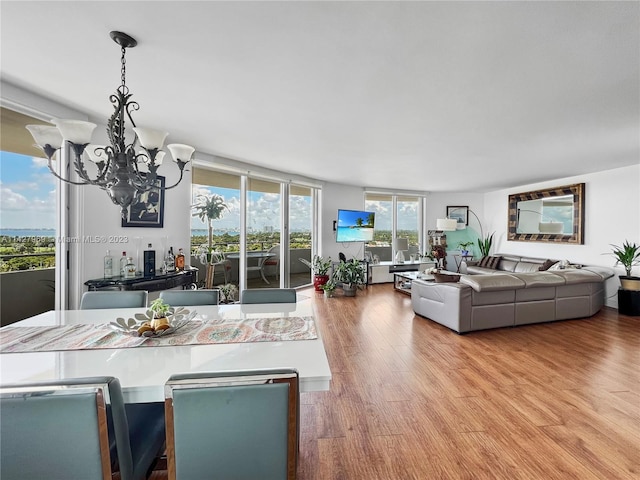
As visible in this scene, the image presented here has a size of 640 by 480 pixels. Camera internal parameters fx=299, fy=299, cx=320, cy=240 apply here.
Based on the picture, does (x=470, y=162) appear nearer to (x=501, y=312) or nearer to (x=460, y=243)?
(x=501, y=312)

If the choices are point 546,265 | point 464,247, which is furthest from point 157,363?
point 464,247

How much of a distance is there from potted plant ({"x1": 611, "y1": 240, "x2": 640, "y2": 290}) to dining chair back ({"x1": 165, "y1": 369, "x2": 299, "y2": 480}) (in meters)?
6.19

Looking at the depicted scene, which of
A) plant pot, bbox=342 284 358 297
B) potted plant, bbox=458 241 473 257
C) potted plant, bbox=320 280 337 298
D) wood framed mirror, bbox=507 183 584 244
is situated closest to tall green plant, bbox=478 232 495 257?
potted plant, bbox=458 241 473 257

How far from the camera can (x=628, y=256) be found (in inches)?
186

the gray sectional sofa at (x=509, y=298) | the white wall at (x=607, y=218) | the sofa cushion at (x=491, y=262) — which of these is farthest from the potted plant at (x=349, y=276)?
the white wall at (x=607, y=218)

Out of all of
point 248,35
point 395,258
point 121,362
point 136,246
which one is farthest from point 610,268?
point 136,246

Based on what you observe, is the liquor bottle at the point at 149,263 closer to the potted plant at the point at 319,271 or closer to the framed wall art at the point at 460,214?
the potted plant at the point at 319,271

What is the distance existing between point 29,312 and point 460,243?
351 inches

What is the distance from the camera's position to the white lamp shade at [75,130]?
5.40 feet

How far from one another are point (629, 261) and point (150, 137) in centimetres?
666

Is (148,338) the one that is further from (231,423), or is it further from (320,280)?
(320,280)

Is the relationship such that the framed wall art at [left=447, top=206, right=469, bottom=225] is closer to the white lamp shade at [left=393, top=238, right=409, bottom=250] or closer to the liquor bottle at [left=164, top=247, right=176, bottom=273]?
the white lamp shade at [left=393, top=238, right=409, bottom=250]

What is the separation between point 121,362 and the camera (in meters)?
1.38

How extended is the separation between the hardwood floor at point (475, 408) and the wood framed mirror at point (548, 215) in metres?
2.73
